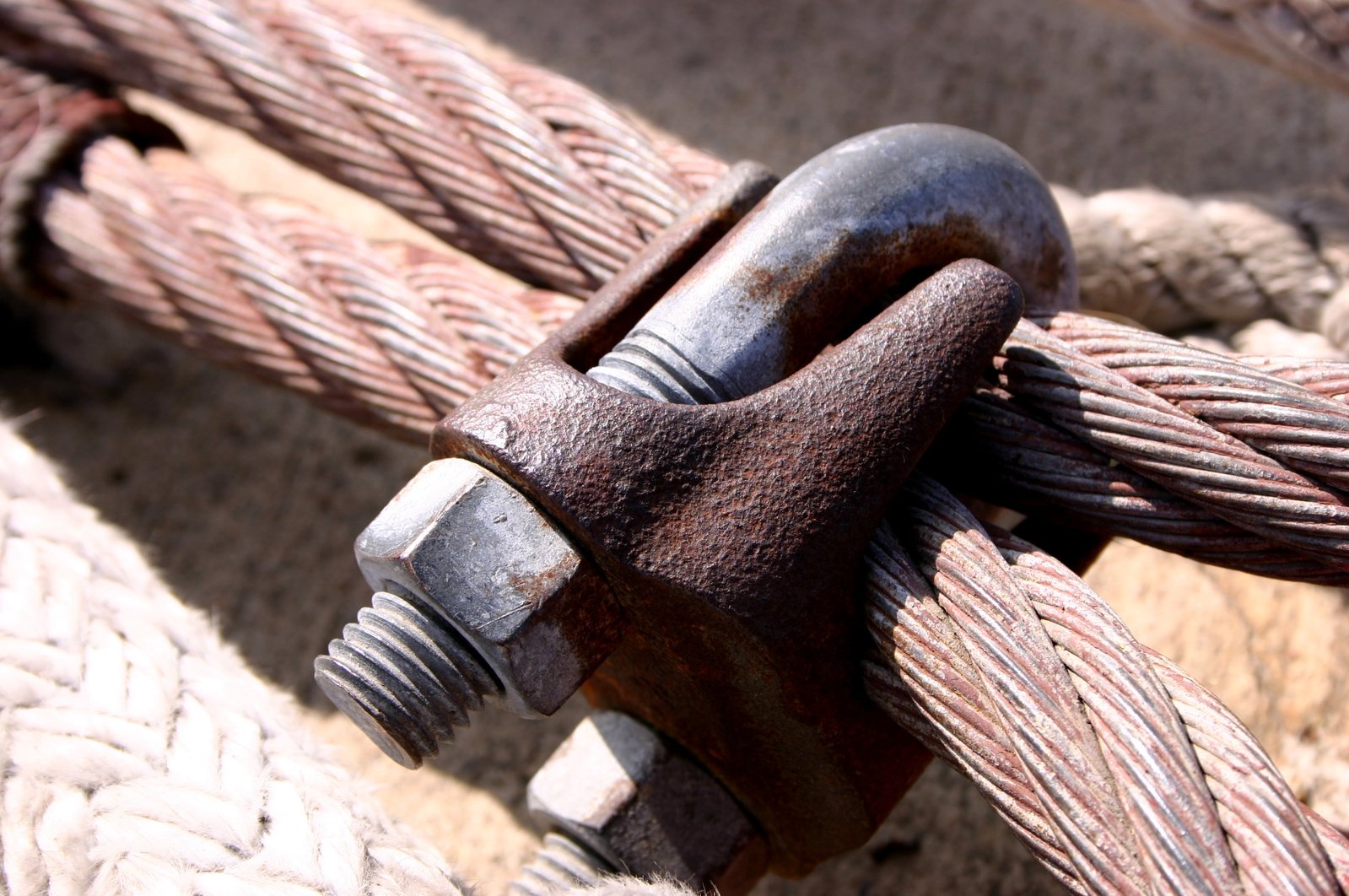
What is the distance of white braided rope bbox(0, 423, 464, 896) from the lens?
2.37 feet

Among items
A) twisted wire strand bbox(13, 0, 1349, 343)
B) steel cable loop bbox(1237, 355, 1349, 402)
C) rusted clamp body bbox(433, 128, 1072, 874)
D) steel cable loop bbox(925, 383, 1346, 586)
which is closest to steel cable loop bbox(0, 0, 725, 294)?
twisted wire strand bbox(13, 0, 1349, 343)

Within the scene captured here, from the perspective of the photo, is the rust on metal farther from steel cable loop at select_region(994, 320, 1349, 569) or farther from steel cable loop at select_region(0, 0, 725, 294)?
steel cable loop at select_region(0, 0, 725, 294)

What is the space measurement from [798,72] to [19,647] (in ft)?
4.45

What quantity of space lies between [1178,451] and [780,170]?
3.30 feet

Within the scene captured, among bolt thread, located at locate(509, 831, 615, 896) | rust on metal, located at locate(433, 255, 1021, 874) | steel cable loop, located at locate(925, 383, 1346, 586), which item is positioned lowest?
bolt thread, located at locate(509, 831, 615, 896)

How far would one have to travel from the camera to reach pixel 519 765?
1200 mm

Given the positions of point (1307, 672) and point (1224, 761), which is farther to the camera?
point (1307, 672)

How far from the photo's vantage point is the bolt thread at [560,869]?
0.87 meters

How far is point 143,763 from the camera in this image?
788mm

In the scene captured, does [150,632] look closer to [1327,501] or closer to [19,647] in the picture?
[19,647]

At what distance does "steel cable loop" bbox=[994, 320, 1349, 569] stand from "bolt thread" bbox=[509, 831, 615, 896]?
1.55ft

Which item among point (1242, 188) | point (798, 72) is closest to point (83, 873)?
point (798, 72)

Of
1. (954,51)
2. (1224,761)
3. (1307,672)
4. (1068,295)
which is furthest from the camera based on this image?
(954,51)

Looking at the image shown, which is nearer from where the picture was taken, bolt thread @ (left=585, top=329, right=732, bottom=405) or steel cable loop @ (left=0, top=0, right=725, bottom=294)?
bolt thread @ (left=585, top=329, right=732, bottom=405)
